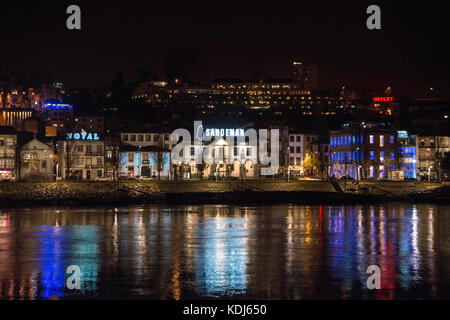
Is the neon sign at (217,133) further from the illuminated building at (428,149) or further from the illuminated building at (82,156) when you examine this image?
the illuminated building at (428,149)

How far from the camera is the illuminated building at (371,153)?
303 feet

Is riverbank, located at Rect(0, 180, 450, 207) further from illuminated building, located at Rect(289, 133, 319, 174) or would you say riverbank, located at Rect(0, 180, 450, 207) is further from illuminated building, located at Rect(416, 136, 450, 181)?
illuminated building, located at Rect(289, 133, 319, 174)

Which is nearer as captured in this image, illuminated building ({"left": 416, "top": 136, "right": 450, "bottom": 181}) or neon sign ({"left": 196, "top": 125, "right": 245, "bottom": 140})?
illuminated building ({"left": 416, "top": 136, "right": 450, "bottom": 181})

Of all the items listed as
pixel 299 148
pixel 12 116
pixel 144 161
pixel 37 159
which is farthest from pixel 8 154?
pixel 299 148

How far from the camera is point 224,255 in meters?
29.9

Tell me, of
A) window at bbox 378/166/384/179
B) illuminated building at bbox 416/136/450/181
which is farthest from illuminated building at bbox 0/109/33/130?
illuminated building at bbox 416/136/450/181

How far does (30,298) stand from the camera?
20906 mm

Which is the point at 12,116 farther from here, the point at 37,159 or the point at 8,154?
the point at 37,159

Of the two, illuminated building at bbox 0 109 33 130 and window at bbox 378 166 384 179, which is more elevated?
illuminated building at bbox 0 109 33 130

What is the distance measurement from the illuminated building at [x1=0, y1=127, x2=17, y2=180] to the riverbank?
13918 mm

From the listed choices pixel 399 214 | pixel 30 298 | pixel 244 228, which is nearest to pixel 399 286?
pixel 30 298

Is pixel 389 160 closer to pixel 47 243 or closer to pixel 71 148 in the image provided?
pixel 71 148

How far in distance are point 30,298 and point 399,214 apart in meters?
40.3

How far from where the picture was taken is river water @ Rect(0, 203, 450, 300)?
22.3 meters
